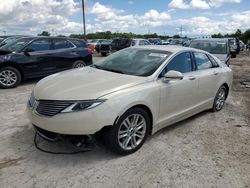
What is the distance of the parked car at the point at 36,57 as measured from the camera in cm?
848

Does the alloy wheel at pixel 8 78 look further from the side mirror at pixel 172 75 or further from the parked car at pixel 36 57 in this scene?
the side mirror at pixel 172 75

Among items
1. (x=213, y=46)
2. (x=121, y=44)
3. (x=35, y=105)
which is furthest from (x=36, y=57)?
(x=121, y=44)

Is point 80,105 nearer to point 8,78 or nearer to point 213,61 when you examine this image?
point 213,61

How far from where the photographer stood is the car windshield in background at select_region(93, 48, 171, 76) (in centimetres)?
443

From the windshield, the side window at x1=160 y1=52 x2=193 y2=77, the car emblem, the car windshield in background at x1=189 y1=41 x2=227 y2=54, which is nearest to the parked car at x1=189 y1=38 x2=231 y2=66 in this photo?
the car windshield in background at x1=189 y1=41 x2=227 y2=54

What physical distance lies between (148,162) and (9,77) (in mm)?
6367

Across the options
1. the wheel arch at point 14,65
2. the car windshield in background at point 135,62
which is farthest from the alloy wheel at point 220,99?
the wheel arch at point 14,65

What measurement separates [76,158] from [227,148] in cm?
234

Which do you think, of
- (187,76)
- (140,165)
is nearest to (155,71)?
(187,76)

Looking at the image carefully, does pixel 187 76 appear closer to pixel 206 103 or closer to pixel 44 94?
pixel 206 103

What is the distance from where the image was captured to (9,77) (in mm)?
8516

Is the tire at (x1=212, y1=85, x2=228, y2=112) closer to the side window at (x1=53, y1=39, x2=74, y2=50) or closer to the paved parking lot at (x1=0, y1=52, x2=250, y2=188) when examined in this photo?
the paved parking lot at (x1=0, y1=52, x2=250, y2=188)

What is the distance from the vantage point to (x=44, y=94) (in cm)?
378

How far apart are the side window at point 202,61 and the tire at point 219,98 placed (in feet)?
2.37
